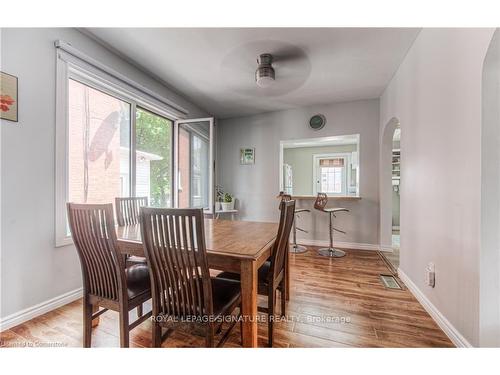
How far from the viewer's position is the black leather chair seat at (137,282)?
133 cm

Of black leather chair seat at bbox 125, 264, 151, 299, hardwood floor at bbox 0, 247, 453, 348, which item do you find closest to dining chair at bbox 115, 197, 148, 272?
black leather chair seat at bbox 125, 264, 151, 299

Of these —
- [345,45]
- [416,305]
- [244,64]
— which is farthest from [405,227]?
[244,64]

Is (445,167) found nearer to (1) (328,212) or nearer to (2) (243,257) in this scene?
(2) (243,257)

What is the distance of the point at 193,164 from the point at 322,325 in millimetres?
3048

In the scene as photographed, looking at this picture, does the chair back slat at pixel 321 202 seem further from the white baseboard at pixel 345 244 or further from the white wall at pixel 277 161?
the white baseboard at pixel 345 244

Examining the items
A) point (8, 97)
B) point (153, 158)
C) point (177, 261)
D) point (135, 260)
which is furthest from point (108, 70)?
point (177, 261)

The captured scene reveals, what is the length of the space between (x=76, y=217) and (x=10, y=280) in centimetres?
104

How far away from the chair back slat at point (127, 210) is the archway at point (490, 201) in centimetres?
261

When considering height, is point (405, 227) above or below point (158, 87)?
below

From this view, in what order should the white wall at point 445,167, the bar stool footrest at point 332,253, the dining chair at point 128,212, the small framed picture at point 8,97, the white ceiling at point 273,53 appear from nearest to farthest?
the white wall at point 445,167 < the small framed picture at point 8,97 < the dining chair at point 128,212 < the white ceiling at point 273,53 < the bar stool footrest at point 332,253

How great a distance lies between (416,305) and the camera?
1.96 metres

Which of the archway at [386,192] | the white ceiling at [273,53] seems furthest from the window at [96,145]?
the archway at [386,192]
